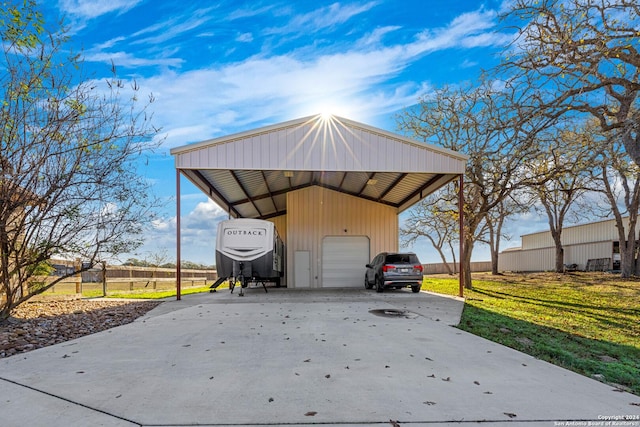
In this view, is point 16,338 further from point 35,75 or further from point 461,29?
point 461,29

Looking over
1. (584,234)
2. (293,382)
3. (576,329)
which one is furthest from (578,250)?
(293,382)

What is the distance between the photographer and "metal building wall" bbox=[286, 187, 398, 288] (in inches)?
758

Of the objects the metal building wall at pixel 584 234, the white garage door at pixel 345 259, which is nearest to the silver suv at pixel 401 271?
the white garage door at pixel 345 259

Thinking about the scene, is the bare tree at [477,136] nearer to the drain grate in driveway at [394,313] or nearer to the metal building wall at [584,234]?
the drain grate in driveway at [394,313]

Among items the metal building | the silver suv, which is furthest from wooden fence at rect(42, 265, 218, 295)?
the metal building

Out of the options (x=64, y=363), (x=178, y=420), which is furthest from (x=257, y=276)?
(x=178, y=420)

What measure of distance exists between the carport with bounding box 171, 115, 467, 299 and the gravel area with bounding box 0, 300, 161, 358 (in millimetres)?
2512

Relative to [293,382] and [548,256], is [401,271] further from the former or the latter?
[548,256]

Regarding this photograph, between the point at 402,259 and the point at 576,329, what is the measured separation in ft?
23.6

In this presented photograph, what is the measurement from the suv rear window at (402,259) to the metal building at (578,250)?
61.4 ft

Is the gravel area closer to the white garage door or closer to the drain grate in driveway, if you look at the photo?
the drain grate in driveway

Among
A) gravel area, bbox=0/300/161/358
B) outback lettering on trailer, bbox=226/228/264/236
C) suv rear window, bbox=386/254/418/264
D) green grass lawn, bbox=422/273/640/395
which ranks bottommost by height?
green grass lawn, bbox=422/273/640/395

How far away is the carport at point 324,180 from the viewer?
12.3 m

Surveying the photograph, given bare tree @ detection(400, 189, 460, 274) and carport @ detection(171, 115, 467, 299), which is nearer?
carport @ detection(171, 115, 467, 299)
